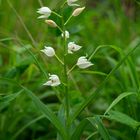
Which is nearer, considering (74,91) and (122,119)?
(122,119)

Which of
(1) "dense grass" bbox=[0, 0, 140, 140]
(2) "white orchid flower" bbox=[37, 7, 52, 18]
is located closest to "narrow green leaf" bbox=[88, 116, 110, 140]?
(1) "dense grass" bbox=[0, 0, 140, 140]

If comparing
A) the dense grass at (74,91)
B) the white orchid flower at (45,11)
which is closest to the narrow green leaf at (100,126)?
the dense grass at (74,91)

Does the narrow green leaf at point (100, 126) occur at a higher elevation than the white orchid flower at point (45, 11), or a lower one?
lower

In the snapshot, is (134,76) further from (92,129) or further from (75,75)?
(75,75)

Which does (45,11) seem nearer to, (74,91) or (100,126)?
(100,126)

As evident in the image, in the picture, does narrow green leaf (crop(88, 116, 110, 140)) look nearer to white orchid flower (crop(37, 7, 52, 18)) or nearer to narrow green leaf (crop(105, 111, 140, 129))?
narrow green leaf (crop(105, 111, 140, 129))

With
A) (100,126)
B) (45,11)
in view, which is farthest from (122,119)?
(45,11)

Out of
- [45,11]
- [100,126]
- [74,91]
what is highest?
[45,11]

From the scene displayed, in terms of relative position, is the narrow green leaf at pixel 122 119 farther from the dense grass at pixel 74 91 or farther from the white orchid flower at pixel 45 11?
the white orchid flower at pixel 45 11

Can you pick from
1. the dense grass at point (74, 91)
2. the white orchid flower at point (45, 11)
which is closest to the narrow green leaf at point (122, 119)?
the dense grass at point (74, 91)
